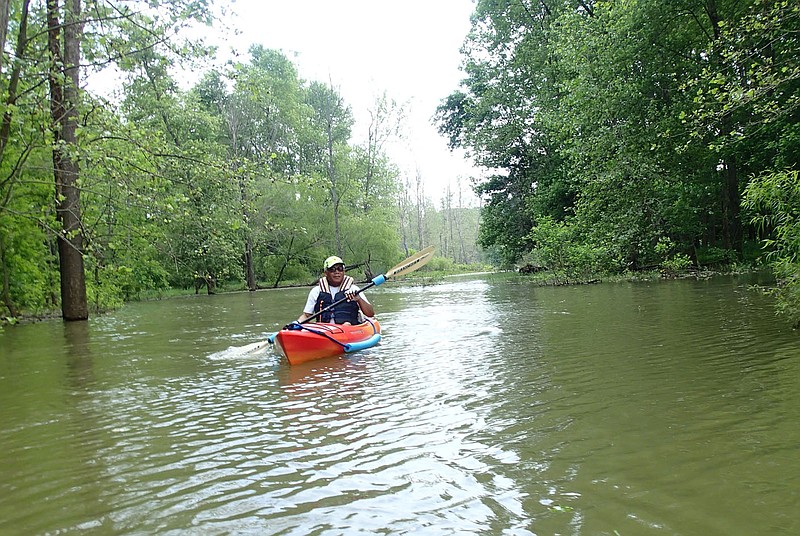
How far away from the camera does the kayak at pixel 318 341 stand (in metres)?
7.42

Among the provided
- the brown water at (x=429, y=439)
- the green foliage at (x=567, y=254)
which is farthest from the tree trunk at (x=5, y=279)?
the green foliage at (x=567, y=254)

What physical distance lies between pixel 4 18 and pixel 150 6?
315cm

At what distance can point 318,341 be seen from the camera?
766cm

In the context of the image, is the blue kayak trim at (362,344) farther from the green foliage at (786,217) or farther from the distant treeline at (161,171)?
the green foliage at (786,217)

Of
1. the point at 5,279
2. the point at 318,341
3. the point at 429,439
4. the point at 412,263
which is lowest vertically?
the point at 429,439

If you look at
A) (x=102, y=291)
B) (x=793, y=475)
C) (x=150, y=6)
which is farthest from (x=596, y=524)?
(x=102, y=291)

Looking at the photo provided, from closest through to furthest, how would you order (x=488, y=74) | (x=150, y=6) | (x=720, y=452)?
(x=720, y=452) → (x=150, y=6) → (x=488, y=74)

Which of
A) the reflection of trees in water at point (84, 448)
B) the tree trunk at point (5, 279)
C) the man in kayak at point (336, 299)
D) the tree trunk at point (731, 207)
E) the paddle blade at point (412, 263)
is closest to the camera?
the reflection of trees in water at point (84, 448)

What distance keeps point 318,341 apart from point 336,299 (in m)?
1.41

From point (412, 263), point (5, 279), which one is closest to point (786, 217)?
point (412, 263)

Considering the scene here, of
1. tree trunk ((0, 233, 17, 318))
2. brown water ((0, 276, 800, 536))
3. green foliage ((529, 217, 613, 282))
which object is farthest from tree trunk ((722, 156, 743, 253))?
tree trunk ((0, 233, 17, 318))

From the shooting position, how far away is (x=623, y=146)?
15344 millimetres

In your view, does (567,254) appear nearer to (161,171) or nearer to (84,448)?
(161,171)

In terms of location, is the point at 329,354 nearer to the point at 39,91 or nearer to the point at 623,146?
the point at 39,91
